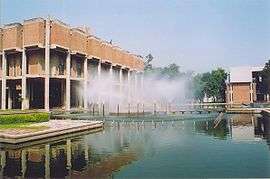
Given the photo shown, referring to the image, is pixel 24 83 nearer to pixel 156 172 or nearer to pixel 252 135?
pixel 252 135

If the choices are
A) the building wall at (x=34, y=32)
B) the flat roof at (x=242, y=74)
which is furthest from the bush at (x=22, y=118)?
the flat roof at (x=242, y=74)

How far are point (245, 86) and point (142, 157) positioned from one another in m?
54.2

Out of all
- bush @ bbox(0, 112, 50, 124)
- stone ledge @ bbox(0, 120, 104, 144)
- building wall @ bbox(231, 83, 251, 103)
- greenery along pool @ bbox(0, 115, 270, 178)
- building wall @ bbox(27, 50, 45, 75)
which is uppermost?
building wall @ bbox(27, 50, 45, 75)

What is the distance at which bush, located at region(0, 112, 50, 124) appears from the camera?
79.5ft

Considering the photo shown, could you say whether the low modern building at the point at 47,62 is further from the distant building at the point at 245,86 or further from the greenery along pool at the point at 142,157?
the distant building at the point at 245,86

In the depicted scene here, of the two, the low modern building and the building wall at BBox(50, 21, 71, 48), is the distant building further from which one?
the building wall at BBox(50, 21, 71, 48)

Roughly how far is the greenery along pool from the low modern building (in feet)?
80.3

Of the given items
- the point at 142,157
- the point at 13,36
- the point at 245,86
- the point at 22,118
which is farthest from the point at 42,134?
the point at 245,86

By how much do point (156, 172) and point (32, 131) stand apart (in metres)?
9.65

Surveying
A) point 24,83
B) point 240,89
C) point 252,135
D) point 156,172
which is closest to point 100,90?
point 24,83

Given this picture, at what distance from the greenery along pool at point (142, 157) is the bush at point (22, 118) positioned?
626 centimetres

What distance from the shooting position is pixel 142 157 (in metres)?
15.3

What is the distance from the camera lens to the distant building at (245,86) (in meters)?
64.3

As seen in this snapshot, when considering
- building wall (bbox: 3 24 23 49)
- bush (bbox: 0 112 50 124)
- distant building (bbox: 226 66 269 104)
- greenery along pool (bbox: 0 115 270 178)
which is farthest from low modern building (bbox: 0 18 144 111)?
distant building (bbox: 226 66 269 104)
